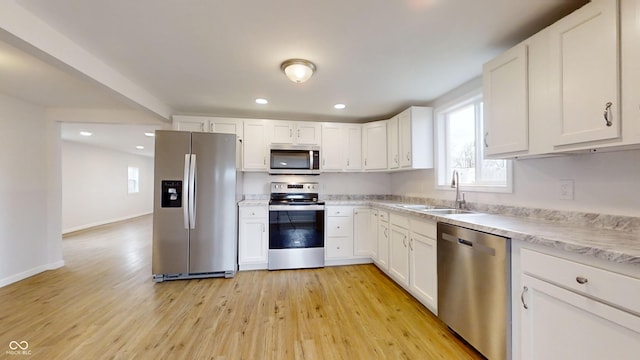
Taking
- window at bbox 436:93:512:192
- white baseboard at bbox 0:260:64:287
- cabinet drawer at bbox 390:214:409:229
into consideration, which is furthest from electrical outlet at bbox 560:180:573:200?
white baseboard at bbox 0:260:64:287

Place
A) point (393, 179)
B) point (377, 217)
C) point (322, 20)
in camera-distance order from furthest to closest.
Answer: point (393, 179) < point (377, 217) < point (322, 20)

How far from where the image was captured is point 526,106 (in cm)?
167

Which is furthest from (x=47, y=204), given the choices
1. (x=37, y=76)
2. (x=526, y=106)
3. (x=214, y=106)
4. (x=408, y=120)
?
(x=526, y=106)

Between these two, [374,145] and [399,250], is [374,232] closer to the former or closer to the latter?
[399,250]

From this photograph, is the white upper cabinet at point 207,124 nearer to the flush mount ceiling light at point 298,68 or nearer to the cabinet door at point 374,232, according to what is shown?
the flush mount ceiling light at point 298,68

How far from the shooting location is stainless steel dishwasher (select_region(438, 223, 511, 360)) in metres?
1.51

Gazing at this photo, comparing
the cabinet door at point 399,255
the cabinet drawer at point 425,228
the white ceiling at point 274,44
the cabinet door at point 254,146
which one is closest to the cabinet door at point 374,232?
A: the cabinet door at point 399,255

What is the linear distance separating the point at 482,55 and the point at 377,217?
2.14 metres

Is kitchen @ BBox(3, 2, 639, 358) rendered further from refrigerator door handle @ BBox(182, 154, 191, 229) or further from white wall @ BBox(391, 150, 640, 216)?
refrigerator door handle @ BBox(182, 154, 191, 229)

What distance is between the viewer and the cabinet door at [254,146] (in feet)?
12.1

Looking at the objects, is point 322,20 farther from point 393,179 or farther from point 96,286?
point 96,286

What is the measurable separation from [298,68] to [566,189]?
222 centimetres

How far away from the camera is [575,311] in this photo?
1.16 metres

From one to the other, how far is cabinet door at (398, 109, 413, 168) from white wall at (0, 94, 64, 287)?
16.2 ft
